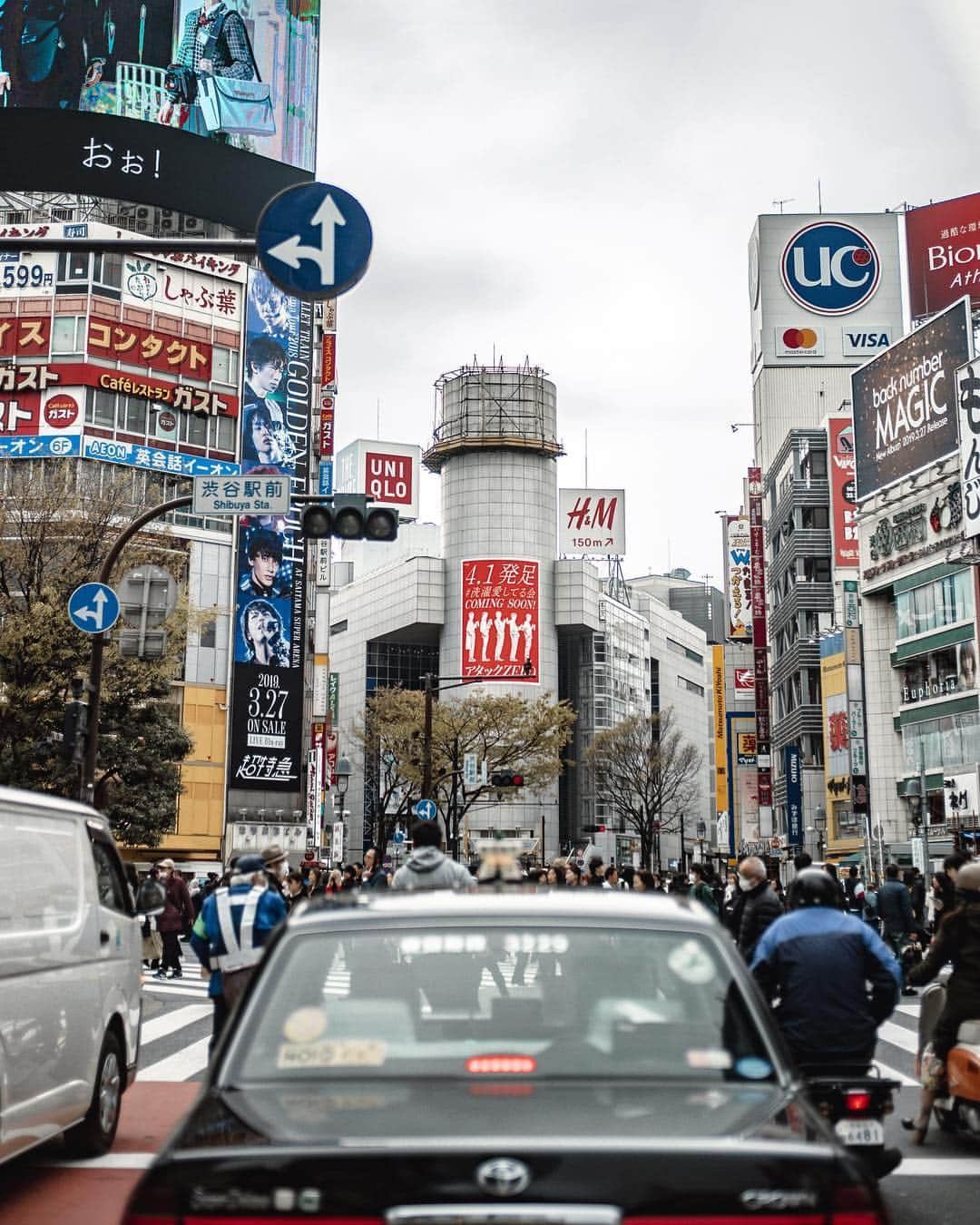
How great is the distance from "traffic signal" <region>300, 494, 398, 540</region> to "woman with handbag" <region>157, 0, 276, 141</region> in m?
54.8

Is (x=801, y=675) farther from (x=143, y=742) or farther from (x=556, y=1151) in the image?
(x=556, y=1151)

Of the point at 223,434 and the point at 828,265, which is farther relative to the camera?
the point at 828,265

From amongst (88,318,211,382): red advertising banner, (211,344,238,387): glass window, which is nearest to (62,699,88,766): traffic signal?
(88,318,211,382): red advertising banner

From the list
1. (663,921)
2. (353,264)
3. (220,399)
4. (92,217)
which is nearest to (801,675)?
(220,399)

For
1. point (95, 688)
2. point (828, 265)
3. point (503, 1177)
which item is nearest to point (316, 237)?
point (503, 1177)

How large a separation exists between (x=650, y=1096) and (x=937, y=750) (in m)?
55.5

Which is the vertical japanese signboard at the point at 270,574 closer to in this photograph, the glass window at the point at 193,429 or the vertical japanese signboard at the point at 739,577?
the glass window at the point at 193,429

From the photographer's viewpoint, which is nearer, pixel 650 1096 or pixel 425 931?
pixel 650 1096

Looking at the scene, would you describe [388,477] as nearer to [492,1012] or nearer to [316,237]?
[316,237]

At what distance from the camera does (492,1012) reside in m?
4.01

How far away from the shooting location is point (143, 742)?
39.4 m

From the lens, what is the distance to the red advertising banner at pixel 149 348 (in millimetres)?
57000

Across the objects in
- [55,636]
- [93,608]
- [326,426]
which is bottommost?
[93,608]

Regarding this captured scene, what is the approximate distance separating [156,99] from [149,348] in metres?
13.3
